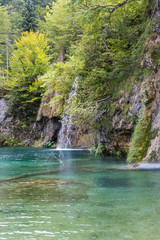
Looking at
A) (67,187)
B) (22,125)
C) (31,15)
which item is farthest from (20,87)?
(67,187)

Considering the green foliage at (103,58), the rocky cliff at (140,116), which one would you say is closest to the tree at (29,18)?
the green foliage at (103,58)

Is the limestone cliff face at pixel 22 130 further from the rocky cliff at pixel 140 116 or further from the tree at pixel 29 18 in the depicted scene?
the tree at pixel 29 18

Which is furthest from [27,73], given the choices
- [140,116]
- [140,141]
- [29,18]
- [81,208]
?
[81,208]

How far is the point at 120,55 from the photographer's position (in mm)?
13250

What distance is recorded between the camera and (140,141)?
1089cm

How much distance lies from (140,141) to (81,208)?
6.63 metres

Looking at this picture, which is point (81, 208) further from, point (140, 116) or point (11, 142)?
point (11, 142)

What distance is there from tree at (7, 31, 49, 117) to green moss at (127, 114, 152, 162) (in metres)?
17.2

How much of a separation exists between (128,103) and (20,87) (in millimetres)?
18382

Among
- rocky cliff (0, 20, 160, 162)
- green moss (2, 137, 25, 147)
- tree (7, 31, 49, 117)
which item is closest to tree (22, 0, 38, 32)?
tree (7, 31, 49, 117)

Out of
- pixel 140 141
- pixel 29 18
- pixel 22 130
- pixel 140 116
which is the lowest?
pixel 140 141

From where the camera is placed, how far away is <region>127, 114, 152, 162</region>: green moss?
34.8 feet

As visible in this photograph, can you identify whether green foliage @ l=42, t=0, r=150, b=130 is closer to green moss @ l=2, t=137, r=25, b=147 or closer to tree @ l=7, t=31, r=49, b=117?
tree @ l=7, t=31, r=49, b=117

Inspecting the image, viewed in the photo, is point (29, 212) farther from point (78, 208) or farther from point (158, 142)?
point (158, 142)
